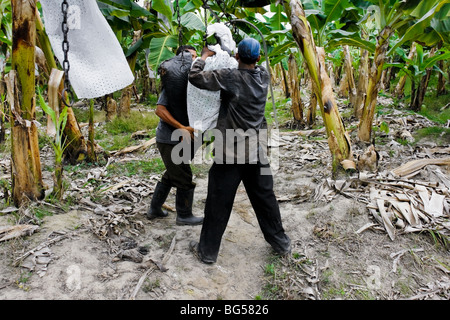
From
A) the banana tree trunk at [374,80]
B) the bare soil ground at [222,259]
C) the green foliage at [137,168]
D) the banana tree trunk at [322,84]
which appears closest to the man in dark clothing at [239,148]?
the bare soil ground at [222,259]

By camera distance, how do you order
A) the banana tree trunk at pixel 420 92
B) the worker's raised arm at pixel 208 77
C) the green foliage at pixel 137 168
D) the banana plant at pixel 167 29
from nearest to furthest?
the worker's raised arm at pixel 208 77 → the green foliage at pixel 137 168 → the banana plant at pixel 167 29 → the banana tree trunk at pixel 420 92

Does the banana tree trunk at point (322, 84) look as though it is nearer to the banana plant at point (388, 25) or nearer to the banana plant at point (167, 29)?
the banana plant at point (388, 25)

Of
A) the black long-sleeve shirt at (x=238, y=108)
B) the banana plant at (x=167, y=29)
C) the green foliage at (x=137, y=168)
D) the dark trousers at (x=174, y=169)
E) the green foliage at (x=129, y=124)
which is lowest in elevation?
the green foliage at (x=137, y=168)

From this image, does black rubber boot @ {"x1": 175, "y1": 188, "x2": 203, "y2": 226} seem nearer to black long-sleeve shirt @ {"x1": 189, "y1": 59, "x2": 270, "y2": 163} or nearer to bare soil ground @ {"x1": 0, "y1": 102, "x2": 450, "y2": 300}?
bare soil ground @ {"x1": 0, "y1": 102, "x2": 450, "y2": 300}

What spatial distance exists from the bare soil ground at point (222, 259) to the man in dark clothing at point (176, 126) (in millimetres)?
442

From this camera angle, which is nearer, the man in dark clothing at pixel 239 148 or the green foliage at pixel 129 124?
the man in dark clothing at pixel 239 148

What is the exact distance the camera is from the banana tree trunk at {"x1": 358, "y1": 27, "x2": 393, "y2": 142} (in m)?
4.57

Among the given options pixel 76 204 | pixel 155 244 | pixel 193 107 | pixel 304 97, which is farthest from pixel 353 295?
pixel 304 97

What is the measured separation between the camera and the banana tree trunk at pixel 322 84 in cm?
412

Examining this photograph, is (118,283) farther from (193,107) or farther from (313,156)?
(313,156)

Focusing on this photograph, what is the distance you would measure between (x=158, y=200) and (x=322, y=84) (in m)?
2.56

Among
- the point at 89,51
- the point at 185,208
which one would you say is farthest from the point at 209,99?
the point at 185,208
